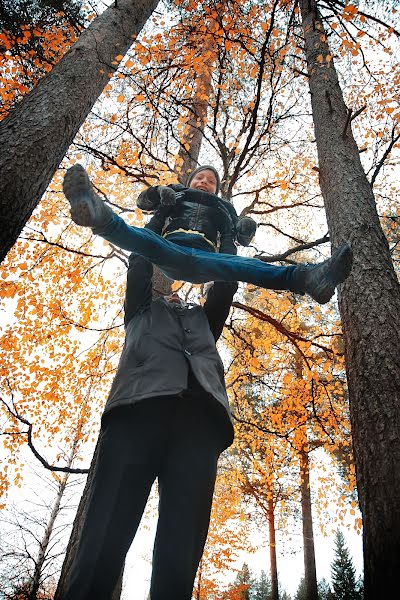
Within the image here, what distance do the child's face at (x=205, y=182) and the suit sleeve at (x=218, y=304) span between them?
95cm

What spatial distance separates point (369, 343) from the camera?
2.09 meters

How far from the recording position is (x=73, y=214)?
5.08 ft

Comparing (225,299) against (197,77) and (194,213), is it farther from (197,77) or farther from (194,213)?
(197,77)

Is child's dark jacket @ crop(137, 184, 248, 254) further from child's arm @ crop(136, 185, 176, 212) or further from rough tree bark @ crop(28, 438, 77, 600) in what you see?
rough tree bark @ crop(28, 438, 77, 600)

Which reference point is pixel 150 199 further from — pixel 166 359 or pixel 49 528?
pixel 49 528

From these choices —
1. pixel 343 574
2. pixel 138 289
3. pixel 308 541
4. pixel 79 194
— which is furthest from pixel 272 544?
pixel 79 194

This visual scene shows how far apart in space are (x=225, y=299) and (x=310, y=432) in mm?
10892

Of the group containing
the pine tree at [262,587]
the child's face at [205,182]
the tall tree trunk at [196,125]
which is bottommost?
the child's face at [205,182]

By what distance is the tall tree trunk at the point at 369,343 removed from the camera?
142cm

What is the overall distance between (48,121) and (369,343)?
8.86ft

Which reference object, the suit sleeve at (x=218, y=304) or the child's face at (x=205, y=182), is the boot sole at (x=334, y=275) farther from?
the child's face at (x=205, y=182)

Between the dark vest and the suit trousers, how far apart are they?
2.3 inches

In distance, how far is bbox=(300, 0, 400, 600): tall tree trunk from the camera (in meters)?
1.42

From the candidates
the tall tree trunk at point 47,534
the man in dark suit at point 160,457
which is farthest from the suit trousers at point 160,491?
the tall tree trunk at point 47,534
